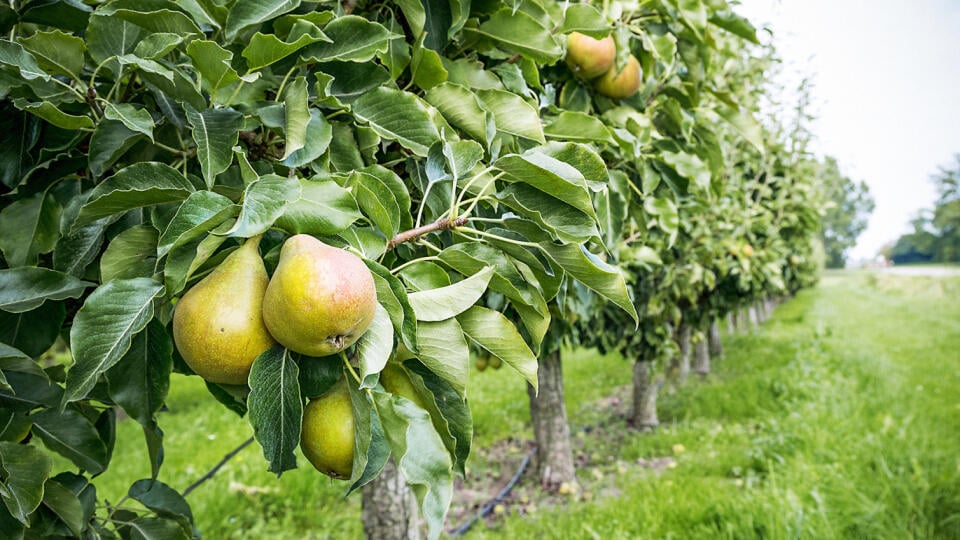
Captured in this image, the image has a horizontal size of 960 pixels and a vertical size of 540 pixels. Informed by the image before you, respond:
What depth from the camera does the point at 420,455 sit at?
730mm

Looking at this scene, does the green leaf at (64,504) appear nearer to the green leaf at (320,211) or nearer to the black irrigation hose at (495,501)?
the green leaf at (320,211)

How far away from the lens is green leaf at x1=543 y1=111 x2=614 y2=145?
1.17 metres

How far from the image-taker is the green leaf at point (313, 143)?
84 centimetres

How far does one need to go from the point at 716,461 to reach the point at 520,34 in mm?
4570

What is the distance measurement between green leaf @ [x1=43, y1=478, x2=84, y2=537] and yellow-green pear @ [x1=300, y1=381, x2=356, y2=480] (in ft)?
1.87

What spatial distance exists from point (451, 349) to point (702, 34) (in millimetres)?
1184

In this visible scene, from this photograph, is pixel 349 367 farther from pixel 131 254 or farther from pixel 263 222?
pixel 131 254

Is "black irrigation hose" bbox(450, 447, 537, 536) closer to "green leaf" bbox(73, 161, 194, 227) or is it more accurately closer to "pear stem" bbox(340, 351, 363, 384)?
"pear stem" bbox(340, 351, 363, 384)

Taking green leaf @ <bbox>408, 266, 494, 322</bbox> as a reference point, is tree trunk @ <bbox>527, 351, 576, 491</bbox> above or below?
below

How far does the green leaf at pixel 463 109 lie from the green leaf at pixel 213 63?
0.35 m

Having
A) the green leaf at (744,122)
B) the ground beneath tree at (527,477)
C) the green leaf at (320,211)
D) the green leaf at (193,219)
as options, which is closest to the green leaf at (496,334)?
the green leaf at (320,211)

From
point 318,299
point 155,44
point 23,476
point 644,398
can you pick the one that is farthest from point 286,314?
point 644,398

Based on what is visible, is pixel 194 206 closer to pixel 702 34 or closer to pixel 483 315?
pixel 483 315

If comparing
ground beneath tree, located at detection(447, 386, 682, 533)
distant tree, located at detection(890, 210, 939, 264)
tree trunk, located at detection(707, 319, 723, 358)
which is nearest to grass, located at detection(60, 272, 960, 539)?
ground beneath tree, located at detection(447, 386, 682, 533)
